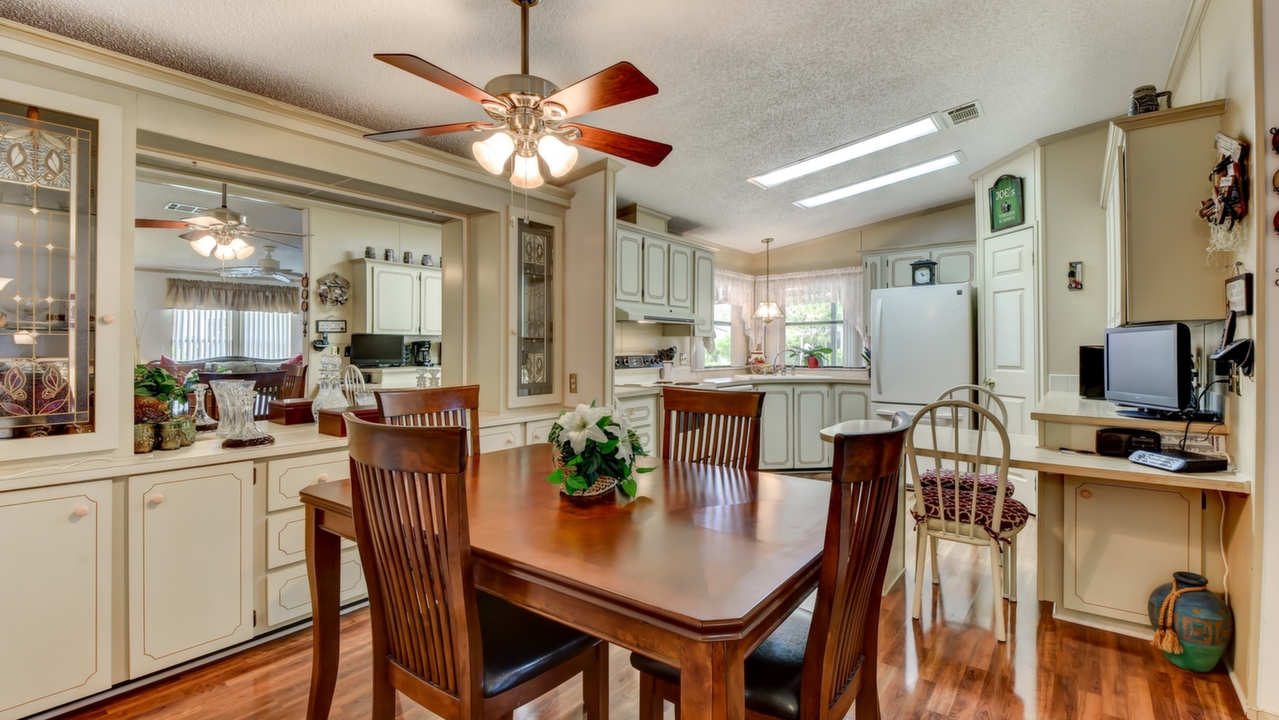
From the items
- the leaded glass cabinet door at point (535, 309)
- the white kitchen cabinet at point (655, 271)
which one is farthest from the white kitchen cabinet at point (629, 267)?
the leaded glass cabinet door at point (535, 309)

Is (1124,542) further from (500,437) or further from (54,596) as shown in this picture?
(54,596)

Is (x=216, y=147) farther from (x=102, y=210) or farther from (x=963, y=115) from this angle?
(x=963, y=115)

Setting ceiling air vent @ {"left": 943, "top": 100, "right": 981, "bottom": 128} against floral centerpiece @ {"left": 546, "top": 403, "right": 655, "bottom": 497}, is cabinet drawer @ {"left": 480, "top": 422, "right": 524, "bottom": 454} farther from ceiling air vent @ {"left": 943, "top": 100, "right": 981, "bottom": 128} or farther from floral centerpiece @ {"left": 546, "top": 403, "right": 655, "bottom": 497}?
ceiling air vent @ {"left": 943, "top": 100, "right": 981, "bottom": 128}

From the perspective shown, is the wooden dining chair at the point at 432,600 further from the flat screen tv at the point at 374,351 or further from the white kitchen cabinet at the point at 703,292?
the white kitchen cabinet at the point at 703,292

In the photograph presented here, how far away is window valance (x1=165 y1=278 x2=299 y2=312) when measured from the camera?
411 centimetres

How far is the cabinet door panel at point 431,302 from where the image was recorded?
3.93 meters

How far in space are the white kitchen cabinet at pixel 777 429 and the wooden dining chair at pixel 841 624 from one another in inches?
152

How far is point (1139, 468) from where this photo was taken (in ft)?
6.73

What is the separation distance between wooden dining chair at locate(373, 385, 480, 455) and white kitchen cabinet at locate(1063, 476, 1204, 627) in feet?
8.52

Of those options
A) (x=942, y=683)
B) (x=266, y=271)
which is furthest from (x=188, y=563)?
(x=942, y=683)

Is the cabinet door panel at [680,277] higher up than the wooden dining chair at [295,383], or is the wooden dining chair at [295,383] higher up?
the cabinet door panel at [680,277]

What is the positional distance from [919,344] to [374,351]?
169 inches

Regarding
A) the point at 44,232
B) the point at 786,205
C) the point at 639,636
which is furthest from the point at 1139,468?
the point at 44,232

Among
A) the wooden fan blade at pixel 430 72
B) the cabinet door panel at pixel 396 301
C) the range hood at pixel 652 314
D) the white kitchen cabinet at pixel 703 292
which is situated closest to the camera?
the wooden fan blade at pixel 430 72
